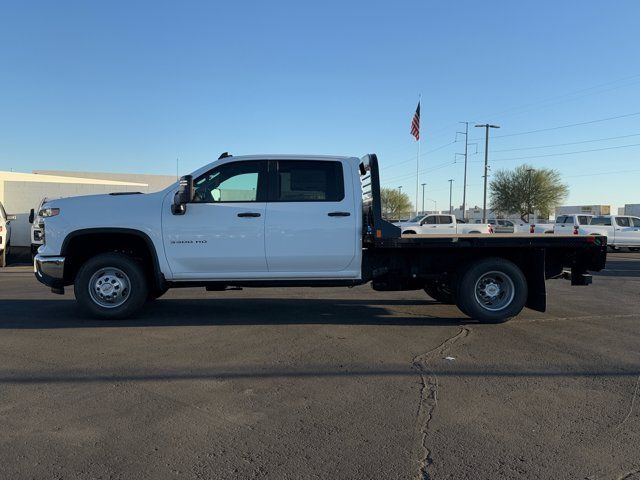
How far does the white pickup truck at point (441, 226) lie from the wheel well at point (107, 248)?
20.2 metres

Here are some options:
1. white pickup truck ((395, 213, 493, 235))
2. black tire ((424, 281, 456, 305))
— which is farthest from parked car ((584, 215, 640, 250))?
black tire ((424, 281, 456, 305))

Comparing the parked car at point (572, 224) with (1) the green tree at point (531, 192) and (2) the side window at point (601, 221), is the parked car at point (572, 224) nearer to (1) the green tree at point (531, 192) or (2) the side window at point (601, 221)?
(2) the side window at point (601, 221)

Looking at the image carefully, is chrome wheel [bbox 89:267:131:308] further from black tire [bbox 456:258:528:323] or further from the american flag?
the american flag

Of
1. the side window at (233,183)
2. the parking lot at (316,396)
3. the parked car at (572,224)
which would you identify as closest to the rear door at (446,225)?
the parked car at (572,224)

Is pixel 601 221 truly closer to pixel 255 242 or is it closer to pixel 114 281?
pixel 255 242

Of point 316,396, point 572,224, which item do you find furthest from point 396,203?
point 316,396

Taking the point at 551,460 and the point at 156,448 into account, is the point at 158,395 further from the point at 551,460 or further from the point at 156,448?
the point at 551,460

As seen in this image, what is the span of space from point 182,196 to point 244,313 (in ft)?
6.93

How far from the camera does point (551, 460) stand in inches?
138

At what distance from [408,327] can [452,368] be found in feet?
6.34

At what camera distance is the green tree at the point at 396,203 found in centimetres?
9438

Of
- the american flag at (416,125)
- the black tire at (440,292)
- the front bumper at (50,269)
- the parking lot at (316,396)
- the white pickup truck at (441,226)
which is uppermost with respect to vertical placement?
the american flag at (416,125)

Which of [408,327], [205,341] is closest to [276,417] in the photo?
[205,341]

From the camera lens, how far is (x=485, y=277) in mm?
7598
